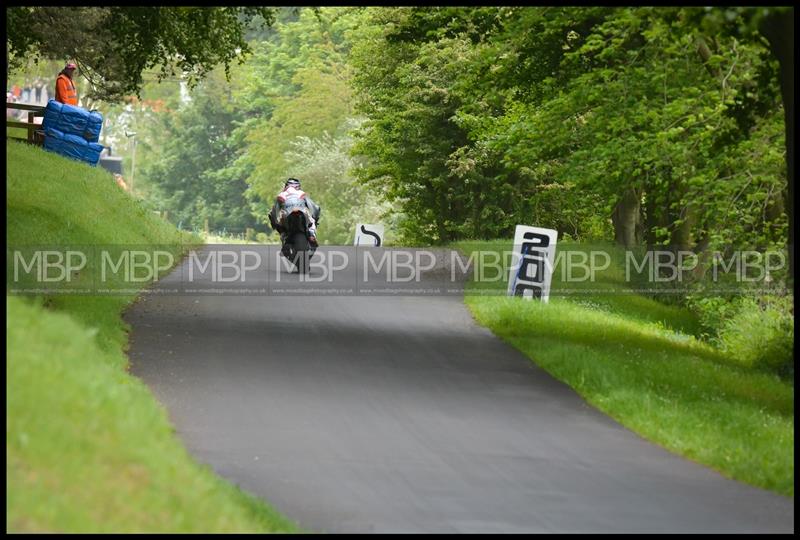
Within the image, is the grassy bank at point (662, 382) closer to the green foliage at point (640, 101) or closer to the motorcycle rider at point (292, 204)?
the green foliage at point (640, 101)

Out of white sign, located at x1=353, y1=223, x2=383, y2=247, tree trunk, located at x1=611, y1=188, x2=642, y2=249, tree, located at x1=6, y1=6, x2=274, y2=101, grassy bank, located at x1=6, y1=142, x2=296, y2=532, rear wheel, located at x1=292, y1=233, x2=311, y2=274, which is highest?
tree, located at x1=6, y1=6, x2=274, y2=101

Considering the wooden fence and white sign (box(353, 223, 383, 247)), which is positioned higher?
the wooden fence

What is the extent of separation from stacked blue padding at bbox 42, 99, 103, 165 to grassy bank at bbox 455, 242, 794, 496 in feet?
41.8

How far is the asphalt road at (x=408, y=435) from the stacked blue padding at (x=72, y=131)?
15.5 metres

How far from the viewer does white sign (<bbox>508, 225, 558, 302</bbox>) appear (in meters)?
25.8

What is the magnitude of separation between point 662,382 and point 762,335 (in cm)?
920

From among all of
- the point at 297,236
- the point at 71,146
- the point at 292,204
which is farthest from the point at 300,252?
the point at 71,146

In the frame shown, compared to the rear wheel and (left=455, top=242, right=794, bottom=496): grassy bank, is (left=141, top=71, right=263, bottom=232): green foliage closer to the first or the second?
the rear wheel

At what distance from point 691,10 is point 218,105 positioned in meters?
97.3

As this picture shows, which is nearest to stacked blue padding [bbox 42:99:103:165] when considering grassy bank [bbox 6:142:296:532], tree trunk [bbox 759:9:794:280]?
tree trunk [bbox 759:9:794:280]

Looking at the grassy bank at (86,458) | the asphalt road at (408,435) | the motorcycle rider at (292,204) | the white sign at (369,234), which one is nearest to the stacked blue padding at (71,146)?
the white sign at (369,234)

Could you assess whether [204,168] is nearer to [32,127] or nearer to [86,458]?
[32,127]

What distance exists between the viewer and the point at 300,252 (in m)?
31.2

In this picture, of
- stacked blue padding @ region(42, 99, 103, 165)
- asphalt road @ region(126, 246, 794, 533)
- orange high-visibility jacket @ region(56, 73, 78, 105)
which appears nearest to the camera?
asphalt road @ region(126, 246, 794, 533)
